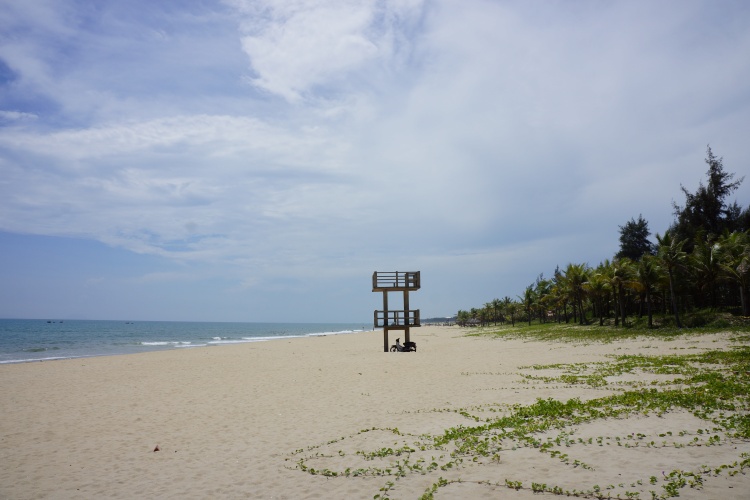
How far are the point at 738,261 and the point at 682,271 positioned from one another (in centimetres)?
644

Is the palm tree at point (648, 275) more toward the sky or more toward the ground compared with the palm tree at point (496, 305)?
more toward the sky

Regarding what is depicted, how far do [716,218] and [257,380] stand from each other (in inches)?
2360

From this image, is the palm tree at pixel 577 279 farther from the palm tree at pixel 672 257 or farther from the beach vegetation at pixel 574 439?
the beach vegetation at pixel 574 439

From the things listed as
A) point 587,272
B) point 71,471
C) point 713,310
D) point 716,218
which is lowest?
point 71,471

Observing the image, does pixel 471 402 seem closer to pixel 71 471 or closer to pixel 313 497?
pixel 313 497

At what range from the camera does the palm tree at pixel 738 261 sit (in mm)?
34344

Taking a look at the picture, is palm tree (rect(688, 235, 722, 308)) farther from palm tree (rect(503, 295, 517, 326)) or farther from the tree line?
palm tree (rect(503, 295, 517, 326))

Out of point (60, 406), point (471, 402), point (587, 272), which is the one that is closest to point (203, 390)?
point (60, 406)

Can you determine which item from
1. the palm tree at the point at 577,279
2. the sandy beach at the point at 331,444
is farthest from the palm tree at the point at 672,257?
the sandy beach at the point at 331,444

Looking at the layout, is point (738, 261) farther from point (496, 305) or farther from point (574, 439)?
point (496, 305)

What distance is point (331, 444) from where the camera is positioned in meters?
10.1

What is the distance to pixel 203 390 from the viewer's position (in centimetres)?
1808

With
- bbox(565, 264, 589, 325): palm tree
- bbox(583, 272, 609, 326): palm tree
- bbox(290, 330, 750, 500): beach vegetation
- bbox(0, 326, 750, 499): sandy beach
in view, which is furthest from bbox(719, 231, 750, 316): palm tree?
bbox(0, 326, 750, 499): sandy beach

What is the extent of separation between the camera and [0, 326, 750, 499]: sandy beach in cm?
751
